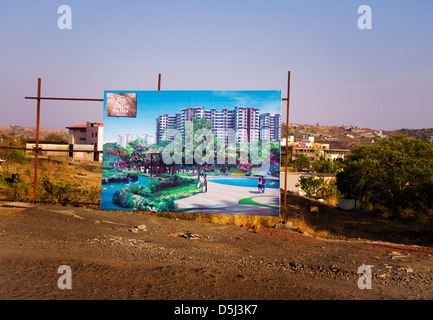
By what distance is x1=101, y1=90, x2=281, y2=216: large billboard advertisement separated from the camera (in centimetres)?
1292

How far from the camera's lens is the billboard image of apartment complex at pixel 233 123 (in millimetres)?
12875

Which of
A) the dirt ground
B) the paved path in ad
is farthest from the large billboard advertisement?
the dirt ground

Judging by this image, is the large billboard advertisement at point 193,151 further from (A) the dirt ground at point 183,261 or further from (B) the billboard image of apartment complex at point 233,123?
(A) the dirt ground at point 183,261

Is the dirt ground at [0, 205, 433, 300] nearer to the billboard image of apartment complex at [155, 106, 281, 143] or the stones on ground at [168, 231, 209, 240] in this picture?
the stones on ground at [168, 231, 209, 240]

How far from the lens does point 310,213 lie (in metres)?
25.5

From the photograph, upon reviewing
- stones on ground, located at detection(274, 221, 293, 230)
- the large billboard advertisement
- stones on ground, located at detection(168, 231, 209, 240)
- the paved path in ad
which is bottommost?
stones on ground, located at detection(168, 231, 209, 240)

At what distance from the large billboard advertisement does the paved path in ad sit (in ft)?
0.11

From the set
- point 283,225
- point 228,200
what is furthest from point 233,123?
point 283,225

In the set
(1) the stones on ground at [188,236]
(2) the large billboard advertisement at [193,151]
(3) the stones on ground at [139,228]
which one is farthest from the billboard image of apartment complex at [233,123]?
(1) the stones on ground at [188,236]

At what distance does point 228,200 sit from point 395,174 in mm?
13420

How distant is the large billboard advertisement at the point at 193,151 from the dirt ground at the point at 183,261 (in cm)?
96

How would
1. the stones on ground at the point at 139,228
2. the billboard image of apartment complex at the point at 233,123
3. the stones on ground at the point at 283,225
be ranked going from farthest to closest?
the billboard image of apartment complex at the point at 233,123
the stones on ground at the point at 283,225
the stones on ground at the point at 139,228

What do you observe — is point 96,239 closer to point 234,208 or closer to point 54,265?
point 54,265
